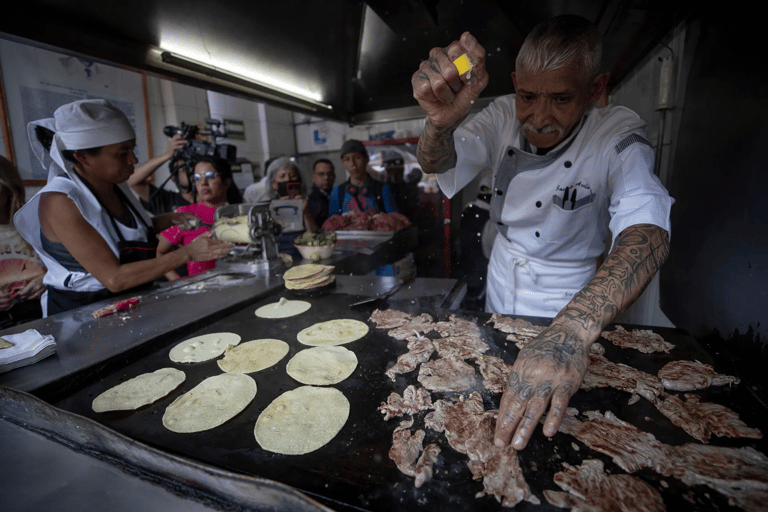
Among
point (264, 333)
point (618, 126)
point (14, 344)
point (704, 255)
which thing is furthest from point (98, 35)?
point (704, 255)

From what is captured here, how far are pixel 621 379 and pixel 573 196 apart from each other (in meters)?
1.02

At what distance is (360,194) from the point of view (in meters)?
5.52

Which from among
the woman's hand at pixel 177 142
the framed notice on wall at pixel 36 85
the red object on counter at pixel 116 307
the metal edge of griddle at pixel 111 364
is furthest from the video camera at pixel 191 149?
the metal edge of griddle at pixel 111 364

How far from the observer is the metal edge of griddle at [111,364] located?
4.39 ft

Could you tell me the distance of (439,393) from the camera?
131cm

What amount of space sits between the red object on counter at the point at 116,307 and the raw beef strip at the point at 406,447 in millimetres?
1813

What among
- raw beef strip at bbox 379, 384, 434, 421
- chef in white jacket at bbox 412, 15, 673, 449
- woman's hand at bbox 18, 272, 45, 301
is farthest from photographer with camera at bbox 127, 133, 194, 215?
raw beef strip at bbox 379, 384, 434, 421

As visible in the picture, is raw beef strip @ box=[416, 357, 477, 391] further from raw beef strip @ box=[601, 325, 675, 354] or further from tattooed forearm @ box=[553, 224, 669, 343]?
raw beef strip @ box=[601, 325, 675, 354]

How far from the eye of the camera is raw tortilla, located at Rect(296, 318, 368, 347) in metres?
1.73

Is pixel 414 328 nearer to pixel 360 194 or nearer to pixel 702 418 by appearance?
pixel 702 418

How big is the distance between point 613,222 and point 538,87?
26.8 inches

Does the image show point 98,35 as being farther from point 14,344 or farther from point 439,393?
point 439,393

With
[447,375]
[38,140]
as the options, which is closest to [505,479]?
[447,375]

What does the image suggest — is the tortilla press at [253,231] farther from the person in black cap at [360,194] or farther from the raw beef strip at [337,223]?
the person in black cap at [360,194]
